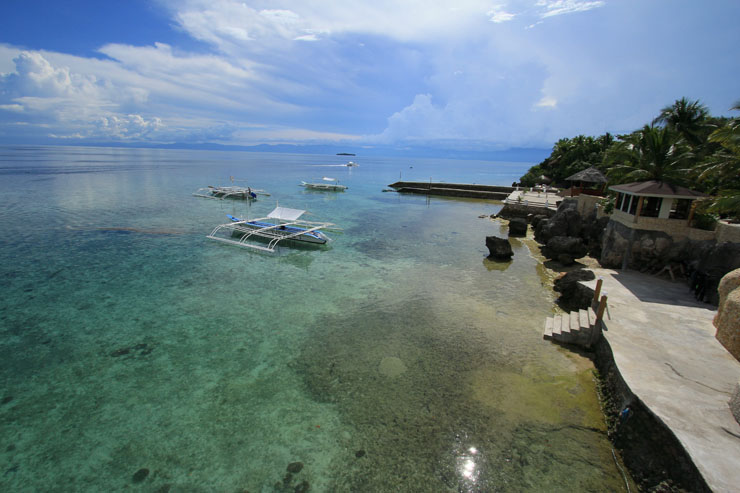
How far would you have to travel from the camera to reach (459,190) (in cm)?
5344

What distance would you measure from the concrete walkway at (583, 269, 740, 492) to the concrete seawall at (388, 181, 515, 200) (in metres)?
40.4

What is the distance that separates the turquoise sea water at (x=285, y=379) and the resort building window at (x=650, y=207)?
507 cm

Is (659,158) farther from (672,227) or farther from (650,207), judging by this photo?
(672,227)

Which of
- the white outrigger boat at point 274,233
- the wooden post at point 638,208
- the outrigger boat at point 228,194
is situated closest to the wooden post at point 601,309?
the wooden post at point 638,208

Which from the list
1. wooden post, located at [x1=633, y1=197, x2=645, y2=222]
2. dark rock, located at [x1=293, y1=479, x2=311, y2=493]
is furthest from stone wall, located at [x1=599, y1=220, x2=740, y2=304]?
dark rock, located at [x1=293, y1=479, x2=311, y2=493]

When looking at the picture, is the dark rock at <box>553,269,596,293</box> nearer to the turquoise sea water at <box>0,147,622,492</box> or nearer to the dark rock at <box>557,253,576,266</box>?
the turquoise sea water at <box>0,147,622,492</box>

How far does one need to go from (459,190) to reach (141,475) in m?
52.3

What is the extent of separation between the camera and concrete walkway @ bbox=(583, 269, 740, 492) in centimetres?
523

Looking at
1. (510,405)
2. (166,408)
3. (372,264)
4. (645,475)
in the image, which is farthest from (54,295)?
(645,475)

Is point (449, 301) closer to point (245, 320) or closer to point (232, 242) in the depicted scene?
point (245, 320)

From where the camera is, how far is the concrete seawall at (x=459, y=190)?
50.7 metres

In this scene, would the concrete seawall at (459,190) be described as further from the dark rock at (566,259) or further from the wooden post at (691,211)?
the wooden post at (691,211)

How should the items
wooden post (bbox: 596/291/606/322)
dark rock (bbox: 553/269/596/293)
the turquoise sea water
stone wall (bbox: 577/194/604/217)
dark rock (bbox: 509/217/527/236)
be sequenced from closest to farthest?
the turquoise sea water < wooden post (bbox: 596/291/606/322) < dark rock (bbox: 553/269/596/293) < stone wall (bbox: 577/194/604/217) < dark rock (bbox: 509/217/527/236)

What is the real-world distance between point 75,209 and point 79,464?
3334cm
